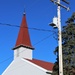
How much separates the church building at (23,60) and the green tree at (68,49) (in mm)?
17342

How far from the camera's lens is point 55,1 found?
15.9m

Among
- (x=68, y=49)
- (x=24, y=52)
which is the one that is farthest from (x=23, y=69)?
(x=68, y=49)

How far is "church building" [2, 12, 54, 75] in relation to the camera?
4417 centimetres

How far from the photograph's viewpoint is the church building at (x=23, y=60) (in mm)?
44175

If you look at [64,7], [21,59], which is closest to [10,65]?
[21,59]

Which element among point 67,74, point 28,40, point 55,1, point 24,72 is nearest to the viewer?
point 55,1

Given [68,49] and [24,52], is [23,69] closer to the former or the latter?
[24,52]

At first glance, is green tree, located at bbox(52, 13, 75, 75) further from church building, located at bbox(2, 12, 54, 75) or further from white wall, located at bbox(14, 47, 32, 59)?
white wall, located at bbox(14, 47, 32, 59)

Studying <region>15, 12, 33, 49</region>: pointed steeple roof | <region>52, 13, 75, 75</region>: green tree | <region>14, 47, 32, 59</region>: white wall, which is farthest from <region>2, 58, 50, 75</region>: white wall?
<region>52, 13, 75, 75</region>: green tree

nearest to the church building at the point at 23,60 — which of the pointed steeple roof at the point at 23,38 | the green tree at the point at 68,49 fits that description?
the pointed steeple roof at the point at 23,38

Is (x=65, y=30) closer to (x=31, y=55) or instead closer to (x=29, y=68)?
(x=29, y=68)

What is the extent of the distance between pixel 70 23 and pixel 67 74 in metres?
4.50

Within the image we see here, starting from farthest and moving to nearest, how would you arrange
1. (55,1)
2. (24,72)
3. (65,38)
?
(24,72) < (65,38) < (55,1)

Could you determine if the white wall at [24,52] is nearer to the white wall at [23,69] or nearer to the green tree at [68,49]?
the white wall at [23,69]
